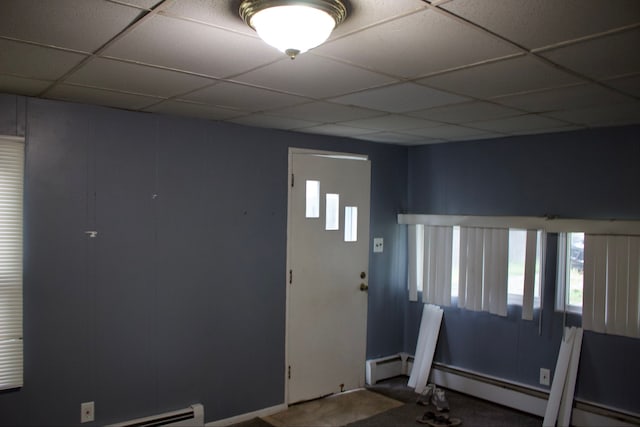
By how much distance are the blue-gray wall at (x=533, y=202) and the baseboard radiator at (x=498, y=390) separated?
0.23 ft

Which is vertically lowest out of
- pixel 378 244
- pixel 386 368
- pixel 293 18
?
pixel 386 368

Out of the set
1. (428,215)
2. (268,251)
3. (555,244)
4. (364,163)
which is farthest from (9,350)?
(555,244)

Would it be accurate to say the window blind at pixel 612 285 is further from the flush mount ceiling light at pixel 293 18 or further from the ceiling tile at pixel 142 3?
the ceiling tile at pixel 142 3

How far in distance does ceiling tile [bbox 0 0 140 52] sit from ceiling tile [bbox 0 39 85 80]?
125 millimetres

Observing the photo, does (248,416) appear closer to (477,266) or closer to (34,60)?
(477,266)

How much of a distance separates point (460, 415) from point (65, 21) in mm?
3812

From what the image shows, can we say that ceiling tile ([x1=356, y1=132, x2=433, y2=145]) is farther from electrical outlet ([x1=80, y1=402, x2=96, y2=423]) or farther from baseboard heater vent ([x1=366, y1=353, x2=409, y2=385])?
electrical outlet ([x1=80, y1=402, x2=96, y2=423])

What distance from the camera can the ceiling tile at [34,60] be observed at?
77.4 inches

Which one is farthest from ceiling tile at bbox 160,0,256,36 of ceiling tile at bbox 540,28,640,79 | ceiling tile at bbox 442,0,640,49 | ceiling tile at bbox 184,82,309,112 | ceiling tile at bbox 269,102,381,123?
ceiling tile at bbox 269,102,381,123

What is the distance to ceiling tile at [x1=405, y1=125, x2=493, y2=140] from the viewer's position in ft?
12.4

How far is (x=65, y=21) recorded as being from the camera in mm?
1661

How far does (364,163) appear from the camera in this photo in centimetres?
459

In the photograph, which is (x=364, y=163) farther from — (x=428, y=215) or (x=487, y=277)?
(x=487, y=277)

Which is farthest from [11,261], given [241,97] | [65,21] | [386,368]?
[386,368]
